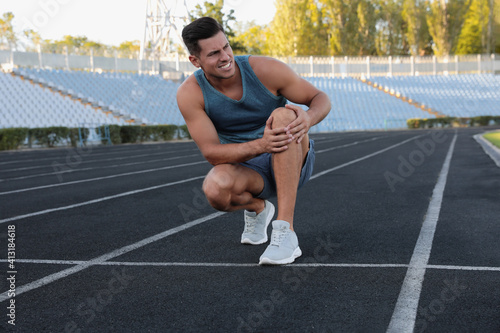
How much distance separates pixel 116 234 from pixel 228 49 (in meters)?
2.03

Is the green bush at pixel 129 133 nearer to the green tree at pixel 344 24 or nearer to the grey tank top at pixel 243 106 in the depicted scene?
the grey tank top at pixel 243 106

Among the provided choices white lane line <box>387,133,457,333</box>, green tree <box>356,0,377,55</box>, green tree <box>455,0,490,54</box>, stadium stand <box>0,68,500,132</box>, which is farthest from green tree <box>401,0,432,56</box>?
white lane line <box>387,133,457,333</box>

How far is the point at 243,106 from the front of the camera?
12.8ft

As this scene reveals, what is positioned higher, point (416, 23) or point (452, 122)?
point (416, 23)

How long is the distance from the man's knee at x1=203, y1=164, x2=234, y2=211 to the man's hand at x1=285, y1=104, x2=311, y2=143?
54cm

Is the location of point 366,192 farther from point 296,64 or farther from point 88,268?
point 296,64

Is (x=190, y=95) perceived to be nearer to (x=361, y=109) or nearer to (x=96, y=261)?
(x=96, y=261)

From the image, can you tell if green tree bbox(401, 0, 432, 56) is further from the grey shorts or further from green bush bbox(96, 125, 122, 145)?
the grey shorts

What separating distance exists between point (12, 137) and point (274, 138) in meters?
21.7

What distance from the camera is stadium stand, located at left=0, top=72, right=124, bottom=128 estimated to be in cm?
2703

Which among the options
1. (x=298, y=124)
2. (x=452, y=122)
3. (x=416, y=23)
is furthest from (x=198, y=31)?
(x=416, y=23)

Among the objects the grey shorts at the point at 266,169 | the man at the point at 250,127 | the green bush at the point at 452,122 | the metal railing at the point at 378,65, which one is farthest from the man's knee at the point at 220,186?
the metal railing at the point at 378,65

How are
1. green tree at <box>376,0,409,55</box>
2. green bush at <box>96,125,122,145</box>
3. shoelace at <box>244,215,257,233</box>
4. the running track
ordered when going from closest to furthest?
the running track
shoelace at <box>244,215,257,233</box>
green bush at <box>96,125,122,145</box>
green tree at <box>376,0,409,55</box>

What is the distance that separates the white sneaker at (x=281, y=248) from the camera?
344 cm
